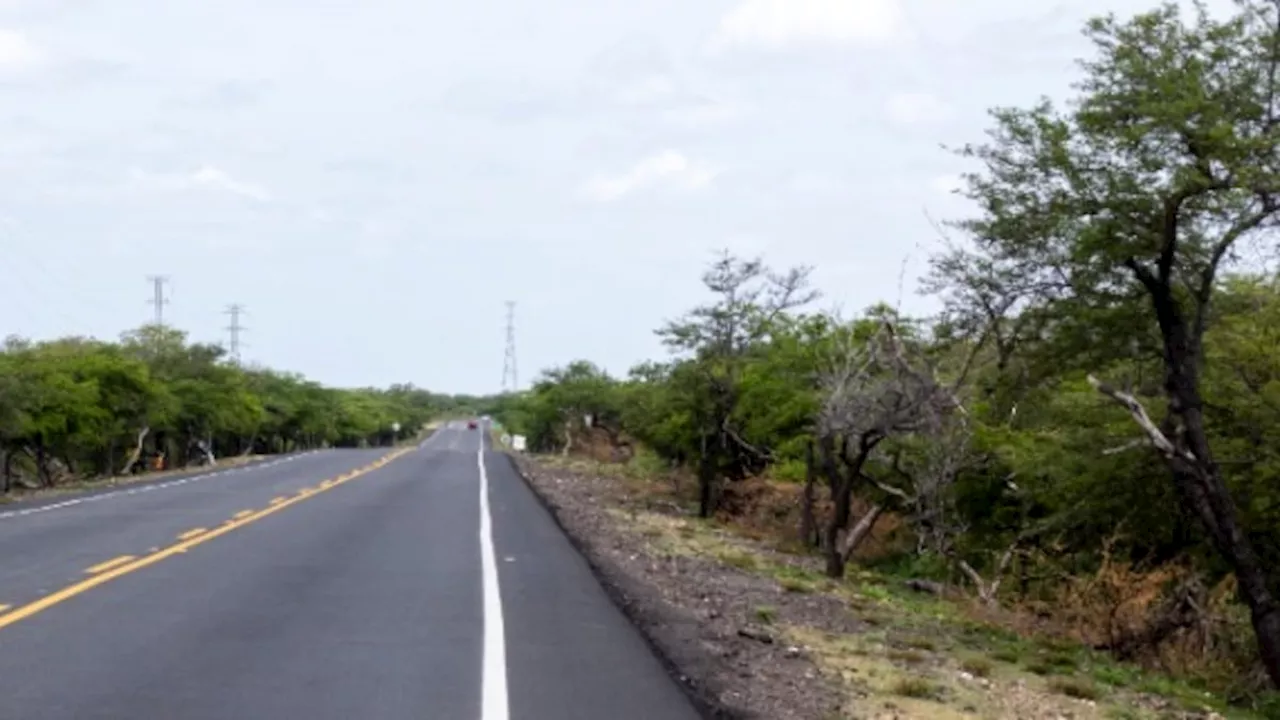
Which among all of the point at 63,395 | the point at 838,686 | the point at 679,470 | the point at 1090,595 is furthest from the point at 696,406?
the point at 838,686

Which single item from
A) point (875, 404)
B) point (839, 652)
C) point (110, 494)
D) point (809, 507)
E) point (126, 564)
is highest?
point (875, 404)

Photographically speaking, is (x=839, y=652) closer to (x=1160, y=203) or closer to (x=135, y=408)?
(x=1160, y=203)

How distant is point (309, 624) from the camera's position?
13078mm

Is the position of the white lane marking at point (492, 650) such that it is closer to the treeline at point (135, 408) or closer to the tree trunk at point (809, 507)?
the tree trunk at point (809, 507)

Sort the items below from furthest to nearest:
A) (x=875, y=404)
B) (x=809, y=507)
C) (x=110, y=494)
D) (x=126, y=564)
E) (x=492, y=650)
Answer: (x=110, y=494)
(x=809, y=507)
(x=875, y=404)
(x=126, y=564)
(x=492, y=650)

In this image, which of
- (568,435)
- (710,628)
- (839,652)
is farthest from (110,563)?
(568,435)

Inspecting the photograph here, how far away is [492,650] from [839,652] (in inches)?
119

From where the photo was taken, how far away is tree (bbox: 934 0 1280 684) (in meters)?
12.9

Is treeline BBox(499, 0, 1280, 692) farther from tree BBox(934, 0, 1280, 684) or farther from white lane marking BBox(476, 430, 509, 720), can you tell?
white lane marking BBox(476, 430, 509, 720)

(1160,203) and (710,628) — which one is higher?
(1160,203)

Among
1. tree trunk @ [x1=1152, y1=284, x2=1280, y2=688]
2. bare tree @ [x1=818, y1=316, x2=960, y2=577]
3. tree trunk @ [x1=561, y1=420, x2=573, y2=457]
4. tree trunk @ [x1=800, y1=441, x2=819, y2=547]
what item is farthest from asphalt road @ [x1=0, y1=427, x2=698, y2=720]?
tree trunk @ [x1=561, y1=420, x2=573, y2=457]

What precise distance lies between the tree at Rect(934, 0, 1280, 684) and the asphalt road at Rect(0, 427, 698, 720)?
16.7ft

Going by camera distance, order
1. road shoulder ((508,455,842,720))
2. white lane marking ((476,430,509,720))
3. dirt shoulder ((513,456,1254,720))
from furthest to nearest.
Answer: dirt shoulder ((513,456,1254,720)) < road shoulder ((508,455,842,720)) < white lane marking ((476,430,509,720))

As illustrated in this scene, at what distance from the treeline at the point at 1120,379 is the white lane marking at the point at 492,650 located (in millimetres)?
4994
